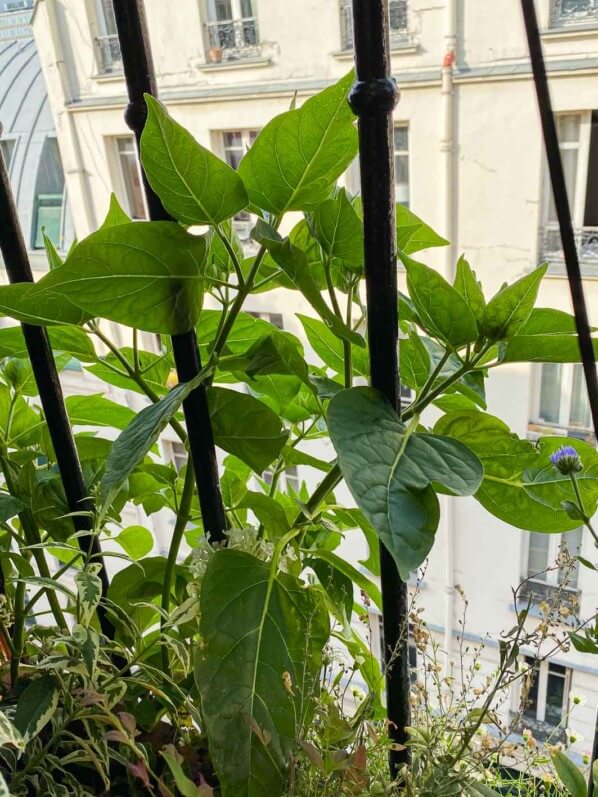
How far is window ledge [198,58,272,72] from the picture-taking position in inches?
115

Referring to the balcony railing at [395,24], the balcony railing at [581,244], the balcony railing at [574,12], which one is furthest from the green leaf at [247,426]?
the balcony railing at [395,24]

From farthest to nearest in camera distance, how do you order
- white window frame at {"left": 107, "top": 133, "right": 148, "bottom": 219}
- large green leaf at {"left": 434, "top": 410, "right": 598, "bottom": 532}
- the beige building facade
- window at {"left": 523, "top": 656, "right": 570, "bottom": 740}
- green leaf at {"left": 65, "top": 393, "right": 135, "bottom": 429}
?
white window frame at {"left": 107, "top": 133, "right": 148, "bottom": 219}
window at {"left": 523, "top": 656, "right": 570, "bottom": 740}
the beige building facade
green leaf at {"left": 65, "top": 393, "right": 135, "bottom": 429}
large green leaf at {"left": 434, "top": 410, "right": 598, "bottom": 532}

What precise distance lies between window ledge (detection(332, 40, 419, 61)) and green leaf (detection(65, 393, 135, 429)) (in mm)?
2509

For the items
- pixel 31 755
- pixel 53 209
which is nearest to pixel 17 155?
pixel 53 209

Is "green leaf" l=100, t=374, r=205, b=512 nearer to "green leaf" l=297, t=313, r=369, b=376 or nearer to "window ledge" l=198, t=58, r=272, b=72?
"green leaf" l=297, t=313, r=369, b=376

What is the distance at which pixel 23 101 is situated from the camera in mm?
3963

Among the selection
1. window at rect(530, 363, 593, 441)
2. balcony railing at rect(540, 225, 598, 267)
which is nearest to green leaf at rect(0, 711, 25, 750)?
balcony railing at rect(540, 225, 598, 267)

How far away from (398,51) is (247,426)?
2.77 meters

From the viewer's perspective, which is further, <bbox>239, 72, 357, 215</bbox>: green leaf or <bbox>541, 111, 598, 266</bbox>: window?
<bbox>541, 111, 598, 266</bbox>: window

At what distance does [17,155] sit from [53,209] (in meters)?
0.39

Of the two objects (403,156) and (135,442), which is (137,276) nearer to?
(135,442)

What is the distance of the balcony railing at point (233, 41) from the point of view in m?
2.99

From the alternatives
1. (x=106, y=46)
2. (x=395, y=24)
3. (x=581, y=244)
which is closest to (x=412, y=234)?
(x=581, y=244)

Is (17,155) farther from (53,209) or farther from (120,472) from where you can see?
(120,472)
